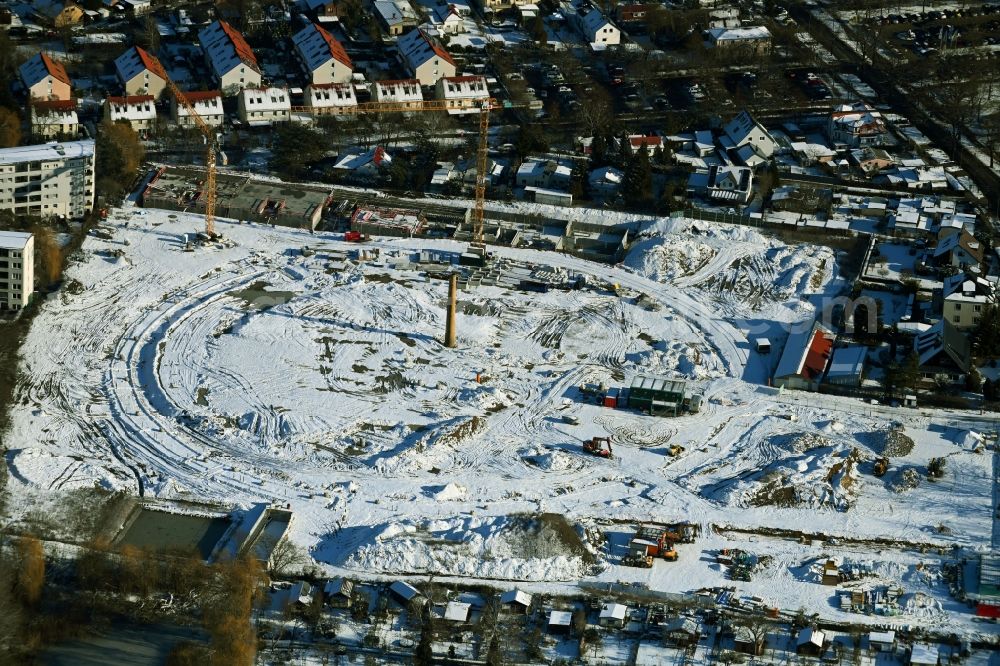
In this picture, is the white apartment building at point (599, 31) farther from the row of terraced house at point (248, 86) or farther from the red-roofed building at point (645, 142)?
the red-roofed building at point (645, 142)

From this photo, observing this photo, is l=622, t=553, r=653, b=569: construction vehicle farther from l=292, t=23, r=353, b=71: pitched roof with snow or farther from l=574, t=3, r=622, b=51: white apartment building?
l=574, t=3, r=622, b=51: white apartment building

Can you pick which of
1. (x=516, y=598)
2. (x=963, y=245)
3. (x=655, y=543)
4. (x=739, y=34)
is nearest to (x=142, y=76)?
(x=739, y=34)

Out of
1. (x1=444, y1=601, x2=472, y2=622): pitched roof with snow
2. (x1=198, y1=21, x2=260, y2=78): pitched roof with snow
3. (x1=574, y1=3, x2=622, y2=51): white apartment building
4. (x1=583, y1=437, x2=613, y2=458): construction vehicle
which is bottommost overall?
(x1=444, y1=601, x2=472, y2=622): pitched roof with snow

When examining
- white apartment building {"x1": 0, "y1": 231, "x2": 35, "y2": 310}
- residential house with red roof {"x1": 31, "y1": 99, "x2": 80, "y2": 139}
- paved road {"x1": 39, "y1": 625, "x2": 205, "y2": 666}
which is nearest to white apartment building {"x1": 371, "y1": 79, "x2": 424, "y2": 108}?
residential house with red roof {"x1": 31, "y1": 99, "x2": 80, "y2": 139}

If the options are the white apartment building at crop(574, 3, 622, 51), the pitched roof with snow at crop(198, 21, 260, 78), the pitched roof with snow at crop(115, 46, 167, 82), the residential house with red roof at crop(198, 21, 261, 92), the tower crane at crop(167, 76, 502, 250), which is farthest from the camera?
the white apartment building at crop(574, 3, 622, 51)

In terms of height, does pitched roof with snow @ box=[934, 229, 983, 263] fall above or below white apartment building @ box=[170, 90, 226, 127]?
below

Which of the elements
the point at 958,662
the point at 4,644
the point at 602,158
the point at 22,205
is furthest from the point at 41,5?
the point at 958,662
